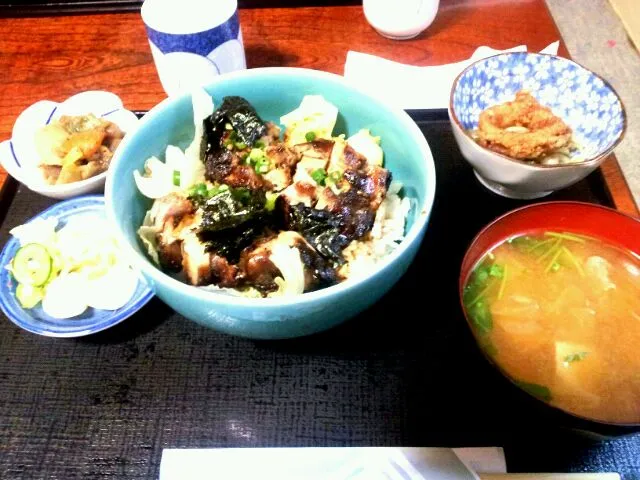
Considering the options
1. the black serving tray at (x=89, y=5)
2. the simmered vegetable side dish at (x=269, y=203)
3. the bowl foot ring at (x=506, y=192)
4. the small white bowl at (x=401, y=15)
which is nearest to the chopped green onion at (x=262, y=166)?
the simmered vegetable side dish at (x=269, y=203)

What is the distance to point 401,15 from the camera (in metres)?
2.16

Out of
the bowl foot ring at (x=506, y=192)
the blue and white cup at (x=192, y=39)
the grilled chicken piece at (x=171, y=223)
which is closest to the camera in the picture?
the grilled chicken piece at (x=171, y=223)

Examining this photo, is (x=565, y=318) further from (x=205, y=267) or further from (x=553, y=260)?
(x=205, y=267)

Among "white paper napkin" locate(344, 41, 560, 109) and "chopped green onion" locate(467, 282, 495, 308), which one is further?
"white paper napkin" locate(344, 41, 560, 109)

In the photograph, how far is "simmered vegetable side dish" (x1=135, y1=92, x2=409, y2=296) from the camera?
1216 millimetres

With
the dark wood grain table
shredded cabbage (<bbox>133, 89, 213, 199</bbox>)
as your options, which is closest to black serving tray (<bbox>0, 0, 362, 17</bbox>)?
shredded cabbage (<bbox>133, 89, 213, 199</bbox>)

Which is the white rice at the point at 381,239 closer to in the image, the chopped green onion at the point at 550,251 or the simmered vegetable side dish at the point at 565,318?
the simmered vegetable side dish at the point at 565,318

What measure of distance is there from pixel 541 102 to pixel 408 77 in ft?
1.71

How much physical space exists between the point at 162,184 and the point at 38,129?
73 cm

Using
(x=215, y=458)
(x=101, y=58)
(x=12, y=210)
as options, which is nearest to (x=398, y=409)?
(x=215, y=458)

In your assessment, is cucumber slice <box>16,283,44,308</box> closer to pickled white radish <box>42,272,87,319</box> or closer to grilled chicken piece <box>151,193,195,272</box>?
pickled white radish <box>42,272,87,319</box>

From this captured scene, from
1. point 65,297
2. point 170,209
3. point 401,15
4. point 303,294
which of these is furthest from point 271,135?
point 401,15

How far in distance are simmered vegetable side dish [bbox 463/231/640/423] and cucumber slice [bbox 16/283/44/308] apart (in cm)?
109

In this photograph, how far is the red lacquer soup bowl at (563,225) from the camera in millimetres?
1333
